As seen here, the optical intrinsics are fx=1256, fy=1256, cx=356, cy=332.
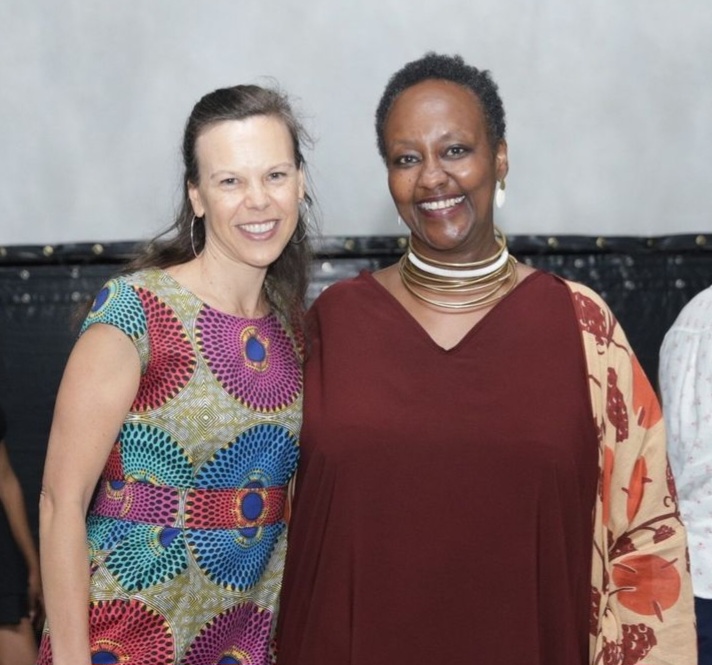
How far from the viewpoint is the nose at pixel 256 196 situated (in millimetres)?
1975

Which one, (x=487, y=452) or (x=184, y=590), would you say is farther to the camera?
(x=487, y=452)

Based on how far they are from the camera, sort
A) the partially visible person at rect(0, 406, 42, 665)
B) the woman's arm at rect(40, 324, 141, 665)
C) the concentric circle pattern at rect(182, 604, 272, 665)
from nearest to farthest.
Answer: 1. the woman's arm at rect(40, 324, 141, 665)
2. the concentric circle pattern at rect(182, 604, 272, 665)
3. the partially visible person at rect(0, 406, 42, 665)

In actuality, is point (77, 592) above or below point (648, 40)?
below

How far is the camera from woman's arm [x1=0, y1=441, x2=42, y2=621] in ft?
9.05

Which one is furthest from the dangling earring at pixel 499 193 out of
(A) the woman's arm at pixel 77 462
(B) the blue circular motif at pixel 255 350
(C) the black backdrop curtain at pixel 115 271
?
(C) the black backdrop curtain at pixel 115 271

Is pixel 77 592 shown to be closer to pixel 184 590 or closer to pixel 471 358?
pixel 184 590

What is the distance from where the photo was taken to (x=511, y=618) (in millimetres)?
2066

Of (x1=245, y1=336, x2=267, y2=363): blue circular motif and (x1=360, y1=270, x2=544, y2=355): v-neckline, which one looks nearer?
(x1=245, y1=336, x2=267, y2=363): blue circular motif

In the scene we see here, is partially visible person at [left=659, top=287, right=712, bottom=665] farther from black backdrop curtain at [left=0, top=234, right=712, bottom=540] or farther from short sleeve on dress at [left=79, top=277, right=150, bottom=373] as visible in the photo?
short sleeve on dress at [left=79, top=277, right=150, bottom=373]

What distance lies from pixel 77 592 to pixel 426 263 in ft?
2.75

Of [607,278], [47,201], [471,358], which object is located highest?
[47,201]

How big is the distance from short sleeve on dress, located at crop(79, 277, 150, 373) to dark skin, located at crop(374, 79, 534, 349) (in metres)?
0.54

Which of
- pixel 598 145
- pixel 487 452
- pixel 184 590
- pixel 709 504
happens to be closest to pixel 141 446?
pixel 184 590

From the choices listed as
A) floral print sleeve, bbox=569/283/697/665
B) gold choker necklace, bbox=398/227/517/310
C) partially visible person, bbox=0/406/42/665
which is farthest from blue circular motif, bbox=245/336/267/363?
partially visible person, bbox=0/406/42/665
